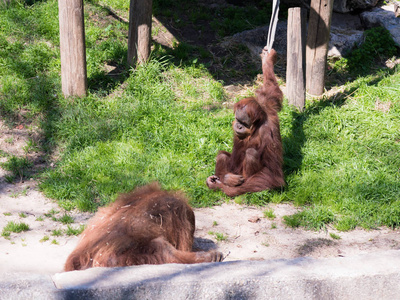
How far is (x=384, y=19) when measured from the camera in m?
7.61

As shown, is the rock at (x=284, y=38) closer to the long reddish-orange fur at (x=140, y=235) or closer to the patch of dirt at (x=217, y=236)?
the patch of dirt at (x=217, y=236)

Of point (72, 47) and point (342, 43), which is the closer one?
point (72, 47)

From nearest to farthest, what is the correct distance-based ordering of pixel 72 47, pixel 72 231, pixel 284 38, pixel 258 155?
pixel 72 231 < pixel 258 155 < pixel 72 47 < pixel 284 38

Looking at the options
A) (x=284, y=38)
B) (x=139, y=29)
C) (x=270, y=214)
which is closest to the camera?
(x=270, y=214)

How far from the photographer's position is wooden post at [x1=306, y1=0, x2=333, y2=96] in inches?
→ 245

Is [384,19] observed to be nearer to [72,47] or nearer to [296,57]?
[296,57]

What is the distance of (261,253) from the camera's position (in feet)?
12.1

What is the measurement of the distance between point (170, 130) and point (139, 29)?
1664 millimetres

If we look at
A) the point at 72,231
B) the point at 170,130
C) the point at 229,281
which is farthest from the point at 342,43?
the point at 229,281

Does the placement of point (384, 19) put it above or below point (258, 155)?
above

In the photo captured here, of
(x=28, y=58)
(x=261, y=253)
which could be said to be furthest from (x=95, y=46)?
(x=261, y=253)

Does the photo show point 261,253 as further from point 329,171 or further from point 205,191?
point 329,171

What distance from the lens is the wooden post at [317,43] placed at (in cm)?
621

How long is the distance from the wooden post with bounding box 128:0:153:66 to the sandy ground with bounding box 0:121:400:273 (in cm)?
261
